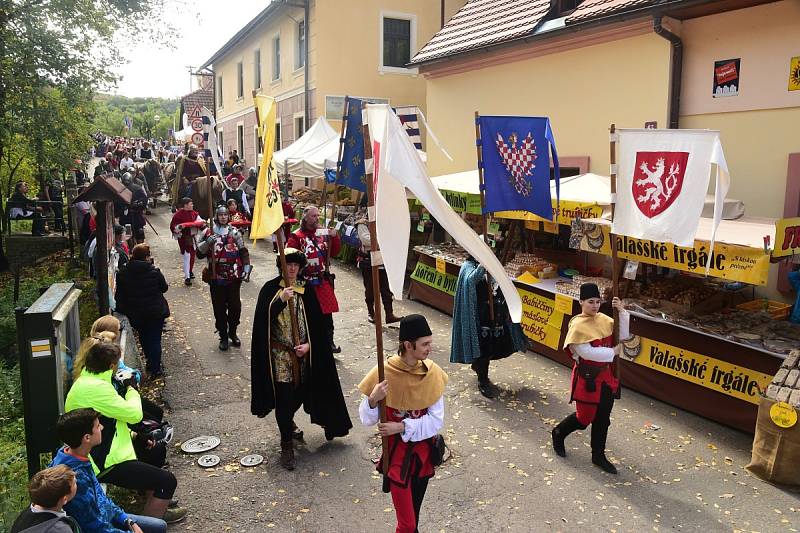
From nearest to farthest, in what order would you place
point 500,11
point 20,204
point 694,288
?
point 694,288 < point 500,11 < point 20,204

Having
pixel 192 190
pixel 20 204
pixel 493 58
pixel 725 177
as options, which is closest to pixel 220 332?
pixel 725 177

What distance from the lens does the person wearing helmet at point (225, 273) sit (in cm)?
854

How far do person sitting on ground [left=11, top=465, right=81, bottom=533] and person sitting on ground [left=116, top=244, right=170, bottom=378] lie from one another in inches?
176

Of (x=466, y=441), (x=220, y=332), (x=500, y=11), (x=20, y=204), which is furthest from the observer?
(x=20, y=204)

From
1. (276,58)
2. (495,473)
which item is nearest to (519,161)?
(495,473)

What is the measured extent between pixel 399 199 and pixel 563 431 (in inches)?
128

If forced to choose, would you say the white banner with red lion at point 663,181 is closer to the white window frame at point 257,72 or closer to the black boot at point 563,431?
the black boot at point 563,431

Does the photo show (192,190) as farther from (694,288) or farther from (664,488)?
(664,488)

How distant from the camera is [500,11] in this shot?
43.6 ft

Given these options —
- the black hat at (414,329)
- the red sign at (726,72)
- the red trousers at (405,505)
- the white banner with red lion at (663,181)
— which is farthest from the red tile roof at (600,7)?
the red trousers at (405,505)

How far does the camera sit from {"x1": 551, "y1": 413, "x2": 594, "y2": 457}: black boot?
5777mm

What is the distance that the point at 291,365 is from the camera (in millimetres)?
5684

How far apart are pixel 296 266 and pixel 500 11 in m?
9.84

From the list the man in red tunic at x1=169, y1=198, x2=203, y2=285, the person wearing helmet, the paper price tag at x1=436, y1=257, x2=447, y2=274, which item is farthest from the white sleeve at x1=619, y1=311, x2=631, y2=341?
the man in red tunic at x1=169, y1=198, x2=203, y2=285
